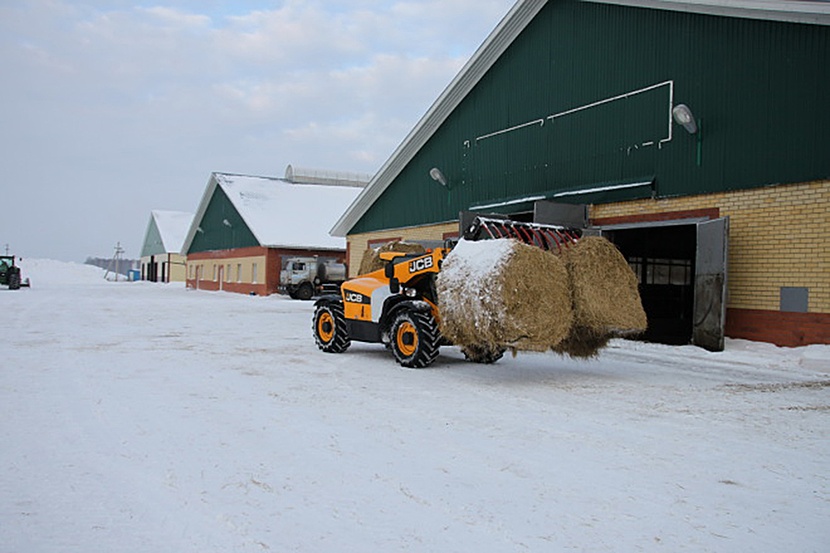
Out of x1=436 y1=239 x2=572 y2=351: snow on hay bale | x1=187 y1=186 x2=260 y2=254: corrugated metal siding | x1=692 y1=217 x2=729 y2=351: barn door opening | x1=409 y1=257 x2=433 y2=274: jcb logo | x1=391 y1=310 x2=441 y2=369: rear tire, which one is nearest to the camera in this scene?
x1=436 y1=239 x2=572 y2=351: snow on hay bale

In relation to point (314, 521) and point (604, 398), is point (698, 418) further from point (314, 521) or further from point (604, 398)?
point (314, 521)

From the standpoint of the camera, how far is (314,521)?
439 centimetres

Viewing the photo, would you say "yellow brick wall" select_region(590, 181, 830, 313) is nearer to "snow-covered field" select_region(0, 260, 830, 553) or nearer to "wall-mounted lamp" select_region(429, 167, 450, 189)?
"snow-covered field" select_region(0, 260, 830, 553)

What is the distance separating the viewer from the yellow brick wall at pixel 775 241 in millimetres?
12508

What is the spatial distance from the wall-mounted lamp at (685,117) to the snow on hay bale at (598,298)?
5576 millimetres

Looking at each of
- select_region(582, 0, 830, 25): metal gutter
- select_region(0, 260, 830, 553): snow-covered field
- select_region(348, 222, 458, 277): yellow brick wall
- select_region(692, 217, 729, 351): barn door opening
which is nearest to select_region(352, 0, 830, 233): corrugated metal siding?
select_region(582, 0, 830, 25): metal gutter

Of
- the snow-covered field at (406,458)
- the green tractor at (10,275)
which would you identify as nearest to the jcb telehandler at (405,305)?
the snow-covered field at (406,458)

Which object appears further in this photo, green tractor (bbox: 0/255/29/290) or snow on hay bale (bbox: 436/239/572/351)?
green tractor (bbox: 0/255/29/290)

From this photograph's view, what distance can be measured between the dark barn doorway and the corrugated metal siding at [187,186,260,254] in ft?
82.1

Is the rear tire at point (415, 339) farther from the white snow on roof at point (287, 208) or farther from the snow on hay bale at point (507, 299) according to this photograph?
the white snow on roof at point (287, 208)

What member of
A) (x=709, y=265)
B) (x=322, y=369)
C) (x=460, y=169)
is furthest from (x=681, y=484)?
(x=460, y=169)

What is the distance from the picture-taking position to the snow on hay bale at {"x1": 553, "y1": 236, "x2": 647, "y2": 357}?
9.77 metres

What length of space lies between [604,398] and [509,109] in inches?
526

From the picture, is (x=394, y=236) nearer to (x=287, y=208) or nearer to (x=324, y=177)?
(x=287, y=208)
